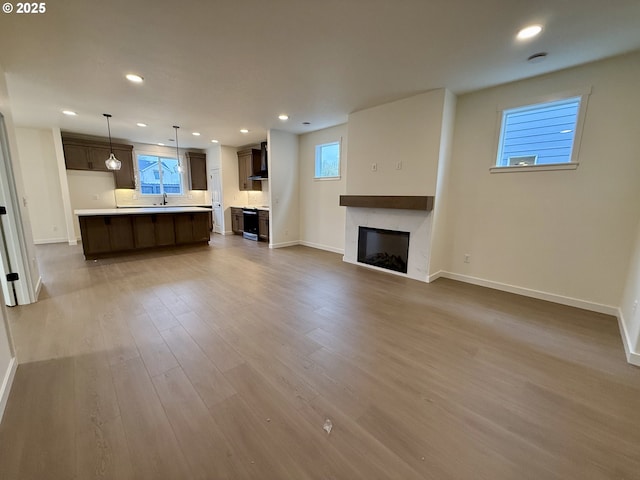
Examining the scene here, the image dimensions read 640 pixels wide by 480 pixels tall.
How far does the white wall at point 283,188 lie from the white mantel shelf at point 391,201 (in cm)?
203

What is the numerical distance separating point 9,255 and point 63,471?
116 inches

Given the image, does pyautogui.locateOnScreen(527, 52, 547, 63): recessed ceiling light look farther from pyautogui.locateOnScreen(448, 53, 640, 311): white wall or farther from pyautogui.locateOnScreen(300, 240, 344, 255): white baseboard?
pyautogui.locateOnScreen(300, 240, 344, 255): white baseboard

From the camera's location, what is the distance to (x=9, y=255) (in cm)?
289

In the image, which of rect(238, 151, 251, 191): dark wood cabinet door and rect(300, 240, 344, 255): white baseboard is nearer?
rect(300, 240, 344, 255): white baseboard

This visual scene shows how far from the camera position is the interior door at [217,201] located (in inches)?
316

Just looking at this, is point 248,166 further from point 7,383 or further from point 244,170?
point 7,383

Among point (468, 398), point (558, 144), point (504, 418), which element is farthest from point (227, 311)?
point (558, 144)

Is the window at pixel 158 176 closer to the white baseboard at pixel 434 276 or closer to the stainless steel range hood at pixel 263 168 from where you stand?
the stainless steel range hood at pixel 263 168

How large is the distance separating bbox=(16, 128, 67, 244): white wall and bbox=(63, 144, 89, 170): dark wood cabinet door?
0.31 metres

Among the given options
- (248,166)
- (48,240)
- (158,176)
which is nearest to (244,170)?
(248,166)

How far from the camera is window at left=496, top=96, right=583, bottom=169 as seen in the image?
9.83 ft

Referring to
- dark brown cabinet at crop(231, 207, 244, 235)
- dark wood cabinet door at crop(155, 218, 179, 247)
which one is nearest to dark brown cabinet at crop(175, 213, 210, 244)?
dark wood cabinet door at crop(155, 218, 179, 247)

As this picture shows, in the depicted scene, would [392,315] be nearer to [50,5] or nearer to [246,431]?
[246,431]

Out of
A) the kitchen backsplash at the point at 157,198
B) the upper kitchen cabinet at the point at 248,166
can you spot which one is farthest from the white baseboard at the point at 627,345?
the kitchen backsplash at the point at 157,198
